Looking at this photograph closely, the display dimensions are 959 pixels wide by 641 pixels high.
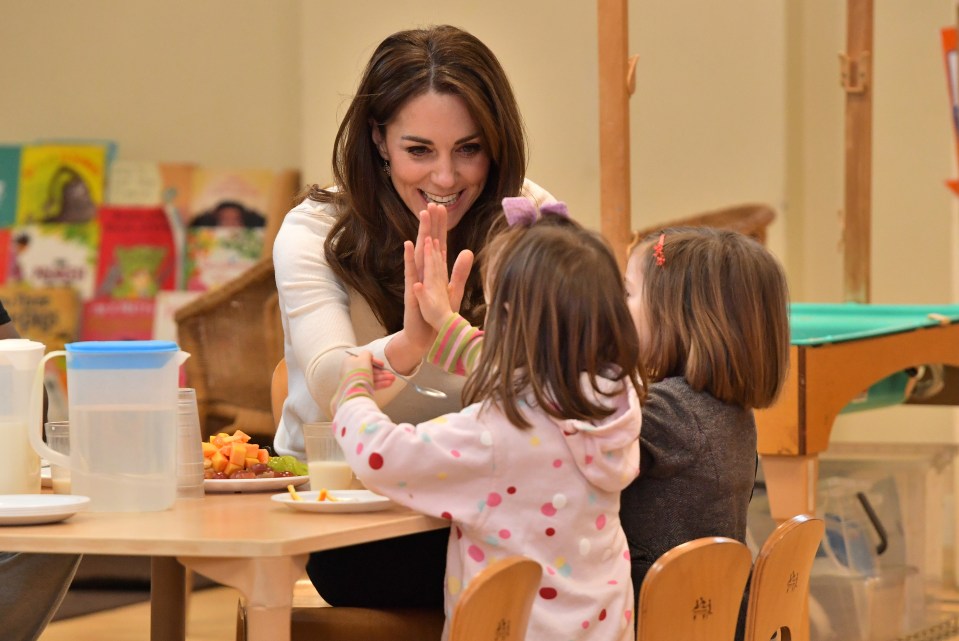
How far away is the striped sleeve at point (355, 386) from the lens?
60.5 inches

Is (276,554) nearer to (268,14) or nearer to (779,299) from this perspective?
(779,299)

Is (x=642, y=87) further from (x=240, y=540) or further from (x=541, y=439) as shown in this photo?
(x=240, y=540)

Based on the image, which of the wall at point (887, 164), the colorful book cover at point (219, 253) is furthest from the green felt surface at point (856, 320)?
the colorful book cover at point (219, 253)

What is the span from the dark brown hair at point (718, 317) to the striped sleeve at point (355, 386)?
1.48 ft

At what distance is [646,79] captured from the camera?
464 centimetres

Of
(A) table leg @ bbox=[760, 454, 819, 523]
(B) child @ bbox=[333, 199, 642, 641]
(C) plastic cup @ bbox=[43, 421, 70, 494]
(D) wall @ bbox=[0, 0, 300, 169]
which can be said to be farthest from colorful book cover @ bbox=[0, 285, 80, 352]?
(B) child @ bbox=[333, 199, 642, 641]

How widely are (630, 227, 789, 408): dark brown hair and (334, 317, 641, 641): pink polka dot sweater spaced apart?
0.92ft

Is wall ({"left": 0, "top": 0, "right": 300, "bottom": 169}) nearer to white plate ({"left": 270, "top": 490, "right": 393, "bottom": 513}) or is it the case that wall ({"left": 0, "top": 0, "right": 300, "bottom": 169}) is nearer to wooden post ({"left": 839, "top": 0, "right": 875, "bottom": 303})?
wooden post ({"left": 839, "top": 0, "right": 875, "bottom": 303})

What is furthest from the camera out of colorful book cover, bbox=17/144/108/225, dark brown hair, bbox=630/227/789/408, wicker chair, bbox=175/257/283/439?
colorful book cover, bbox=17/144/108/225

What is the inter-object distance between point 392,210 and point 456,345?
551mm

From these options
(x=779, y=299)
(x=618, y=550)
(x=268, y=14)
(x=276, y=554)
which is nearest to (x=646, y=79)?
(x=268, y=14)

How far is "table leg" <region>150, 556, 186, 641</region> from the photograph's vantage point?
1.85 m

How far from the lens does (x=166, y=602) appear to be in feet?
6.08

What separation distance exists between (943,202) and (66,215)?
120 inches
